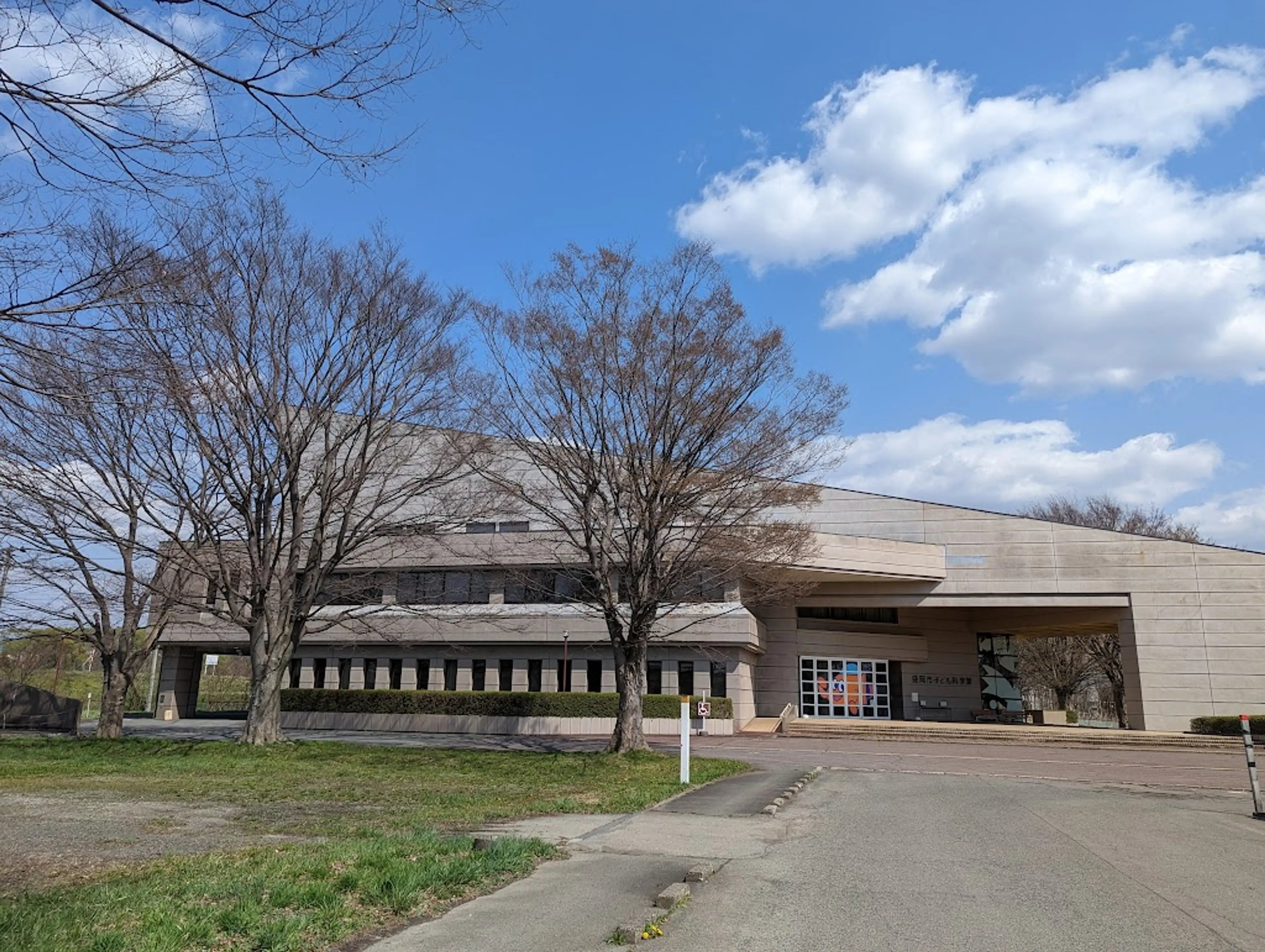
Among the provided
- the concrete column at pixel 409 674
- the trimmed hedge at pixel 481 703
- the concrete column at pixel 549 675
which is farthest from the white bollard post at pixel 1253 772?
the concrete column at pixel 409 674

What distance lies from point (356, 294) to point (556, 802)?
14210 millimetres

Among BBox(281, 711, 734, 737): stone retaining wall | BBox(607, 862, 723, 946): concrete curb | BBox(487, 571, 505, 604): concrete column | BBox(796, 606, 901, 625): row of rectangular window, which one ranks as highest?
BBox(487, 571, 505, 604): concrete column

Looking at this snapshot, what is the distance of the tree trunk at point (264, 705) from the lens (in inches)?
894

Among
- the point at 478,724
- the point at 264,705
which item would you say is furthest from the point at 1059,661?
the point at 264,705

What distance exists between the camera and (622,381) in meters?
20.0

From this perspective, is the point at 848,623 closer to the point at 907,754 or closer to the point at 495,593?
the point at 495,593

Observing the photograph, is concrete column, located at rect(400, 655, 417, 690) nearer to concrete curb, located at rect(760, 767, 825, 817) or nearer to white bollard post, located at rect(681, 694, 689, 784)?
concrete curb, located at rect(760, 767, 825, 817)

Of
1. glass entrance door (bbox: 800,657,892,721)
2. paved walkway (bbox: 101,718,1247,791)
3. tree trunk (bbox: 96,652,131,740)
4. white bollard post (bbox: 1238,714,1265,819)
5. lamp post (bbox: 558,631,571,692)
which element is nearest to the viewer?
white bollard post (bbox: 1238,714,1265,819)

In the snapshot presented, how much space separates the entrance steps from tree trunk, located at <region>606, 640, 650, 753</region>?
13.9 meters

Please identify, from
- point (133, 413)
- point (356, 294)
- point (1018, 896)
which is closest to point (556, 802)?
point (1018, 896)

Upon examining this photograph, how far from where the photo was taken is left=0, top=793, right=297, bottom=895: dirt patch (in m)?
7.15

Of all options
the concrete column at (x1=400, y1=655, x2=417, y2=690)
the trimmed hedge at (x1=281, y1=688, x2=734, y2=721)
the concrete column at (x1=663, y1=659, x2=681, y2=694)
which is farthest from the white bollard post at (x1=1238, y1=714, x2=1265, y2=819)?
the concrete column at (x1=400, y1=655, x2=417, y2=690)

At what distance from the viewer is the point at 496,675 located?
38625 mm

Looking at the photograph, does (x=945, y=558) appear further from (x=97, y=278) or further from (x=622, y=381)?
(x=97, y=278)
